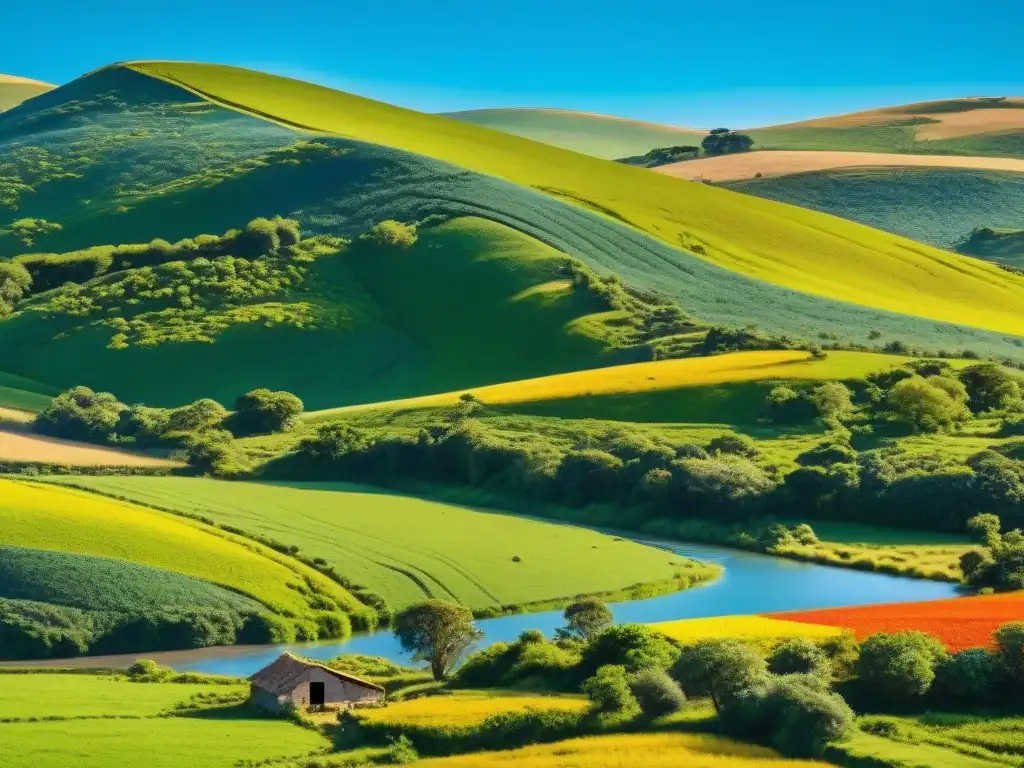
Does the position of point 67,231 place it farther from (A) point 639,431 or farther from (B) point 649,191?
(A) point 639,431

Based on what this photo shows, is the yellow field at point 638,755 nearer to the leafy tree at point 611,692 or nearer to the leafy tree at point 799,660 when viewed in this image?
the leafy tree at point 611,692

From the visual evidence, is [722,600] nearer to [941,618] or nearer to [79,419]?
[941,618]

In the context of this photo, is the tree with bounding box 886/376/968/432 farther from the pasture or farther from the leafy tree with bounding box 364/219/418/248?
the leafy tree with bounding box 364/219/418/248

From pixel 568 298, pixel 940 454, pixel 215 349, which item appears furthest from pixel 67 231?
pixel 940 454

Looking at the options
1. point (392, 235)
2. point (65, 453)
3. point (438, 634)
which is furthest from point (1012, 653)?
point (392, 235)

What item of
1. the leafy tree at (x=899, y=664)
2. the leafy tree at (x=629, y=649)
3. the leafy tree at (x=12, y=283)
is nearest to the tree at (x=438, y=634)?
the leafy tree at (x=629, y=649)
